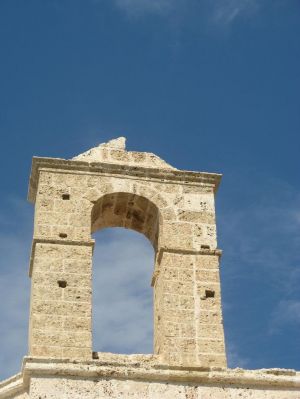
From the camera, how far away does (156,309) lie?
A: 12219 millimetres

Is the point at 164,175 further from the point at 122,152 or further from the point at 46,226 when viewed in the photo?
the point at 46,226

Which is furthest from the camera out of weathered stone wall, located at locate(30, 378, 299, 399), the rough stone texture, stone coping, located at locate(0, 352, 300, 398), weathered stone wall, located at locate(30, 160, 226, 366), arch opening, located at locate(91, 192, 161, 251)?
arch opening, located at locate(91, 192, 161, 251)

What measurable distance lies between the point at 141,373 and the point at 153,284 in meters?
1.66

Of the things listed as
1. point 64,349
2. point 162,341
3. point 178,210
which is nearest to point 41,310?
point 64,349

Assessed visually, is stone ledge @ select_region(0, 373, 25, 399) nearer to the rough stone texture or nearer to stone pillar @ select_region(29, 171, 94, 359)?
the rough stone texture

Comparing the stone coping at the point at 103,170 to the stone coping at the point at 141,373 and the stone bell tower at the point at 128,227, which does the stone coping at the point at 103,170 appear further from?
the stone coping at the point at 141,373

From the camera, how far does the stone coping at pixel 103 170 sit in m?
12.7

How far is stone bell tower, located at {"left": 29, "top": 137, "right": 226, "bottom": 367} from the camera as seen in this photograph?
11438 millimetres

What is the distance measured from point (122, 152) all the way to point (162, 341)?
8.74 feet

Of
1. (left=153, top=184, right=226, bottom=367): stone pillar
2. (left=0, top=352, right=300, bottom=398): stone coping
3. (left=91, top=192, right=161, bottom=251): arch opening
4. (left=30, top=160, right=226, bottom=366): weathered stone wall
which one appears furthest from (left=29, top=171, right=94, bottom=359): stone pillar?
(left=153, top=184, right=226, bottom=367): stone pillar

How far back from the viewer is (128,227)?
42.9ft

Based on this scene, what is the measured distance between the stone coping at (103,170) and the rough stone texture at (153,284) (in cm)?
1

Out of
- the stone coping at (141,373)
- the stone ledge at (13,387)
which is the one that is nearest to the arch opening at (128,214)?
the stone coping at (141,373)

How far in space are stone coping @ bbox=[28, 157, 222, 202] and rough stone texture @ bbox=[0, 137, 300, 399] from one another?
1 centimetres
